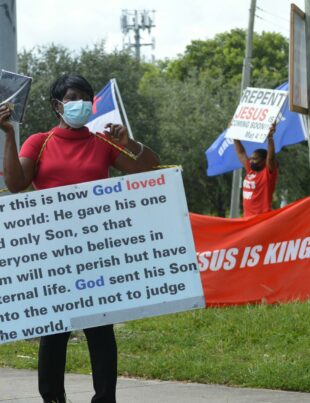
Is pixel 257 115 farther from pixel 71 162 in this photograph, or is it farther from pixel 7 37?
pixel 71 162

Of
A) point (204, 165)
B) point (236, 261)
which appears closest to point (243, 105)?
point (236, 261)

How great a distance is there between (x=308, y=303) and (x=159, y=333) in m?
1.40

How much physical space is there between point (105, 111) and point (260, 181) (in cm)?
387

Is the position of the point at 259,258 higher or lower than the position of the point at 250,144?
lower

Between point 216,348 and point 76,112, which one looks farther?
point 216,348

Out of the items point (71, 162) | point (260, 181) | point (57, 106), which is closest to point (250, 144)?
point (260, 181)

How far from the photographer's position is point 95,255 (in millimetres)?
5191

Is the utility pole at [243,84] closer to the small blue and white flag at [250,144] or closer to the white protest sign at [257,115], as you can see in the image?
the small blue and white flag at [250,144]

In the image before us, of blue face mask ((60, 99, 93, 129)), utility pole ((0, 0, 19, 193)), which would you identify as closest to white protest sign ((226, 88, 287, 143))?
utility pole ((0, 0, 19, 193))

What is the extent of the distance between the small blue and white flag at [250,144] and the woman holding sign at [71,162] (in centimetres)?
1014

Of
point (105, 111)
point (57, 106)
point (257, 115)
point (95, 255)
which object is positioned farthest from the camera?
point (105, 111)

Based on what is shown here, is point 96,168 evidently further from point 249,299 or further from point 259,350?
point 249,299

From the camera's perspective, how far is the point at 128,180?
5.23m

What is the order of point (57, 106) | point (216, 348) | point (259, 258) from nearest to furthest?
point (57, 106), point (216, 348), point (259, 258)
